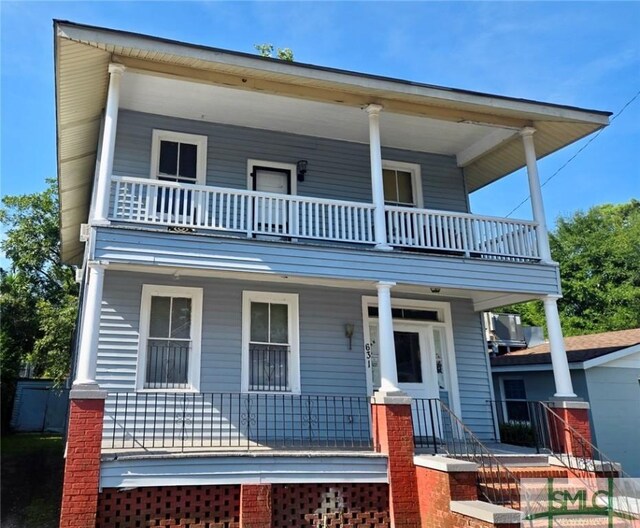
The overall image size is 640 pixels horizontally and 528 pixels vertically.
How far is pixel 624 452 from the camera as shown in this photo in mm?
→ 12734

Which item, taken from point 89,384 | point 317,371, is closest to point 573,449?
point 317,371

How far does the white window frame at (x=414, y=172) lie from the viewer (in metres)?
11.0

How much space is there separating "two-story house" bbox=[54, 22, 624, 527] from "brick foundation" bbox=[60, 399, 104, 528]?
2 centimetres

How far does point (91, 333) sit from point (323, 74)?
5.22m

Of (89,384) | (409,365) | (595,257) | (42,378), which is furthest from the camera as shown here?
(595,257)

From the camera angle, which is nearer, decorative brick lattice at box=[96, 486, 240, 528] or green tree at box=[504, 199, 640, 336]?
decorative brick lattice at box=[96, 486, 240, 528]

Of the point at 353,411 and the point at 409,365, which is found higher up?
the point at 409,365

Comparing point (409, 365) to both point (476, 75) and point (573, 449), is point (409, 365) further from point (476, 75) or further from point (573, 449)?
point (476, 75)

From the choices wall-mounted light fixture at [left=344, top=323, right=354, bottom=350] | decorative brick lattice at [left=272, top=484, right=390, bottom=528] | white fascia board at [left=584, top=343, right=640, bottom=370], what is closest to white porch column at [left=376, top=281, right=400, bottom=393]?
decorative brick lattice at [left=272, top=484, right=390, bottom=528]

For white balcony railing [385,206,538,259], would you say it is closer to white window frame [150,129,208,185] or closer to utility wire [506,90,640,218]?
utility wire [506,90,640,218]

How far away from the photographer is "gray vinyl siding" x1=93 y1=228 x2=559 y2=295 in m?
7.46

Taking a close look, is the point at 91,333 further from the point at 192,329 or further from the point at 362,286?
the point at 362,286

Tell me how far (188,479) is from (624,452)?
11.1 m

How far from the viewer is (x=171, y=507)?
6.67m
